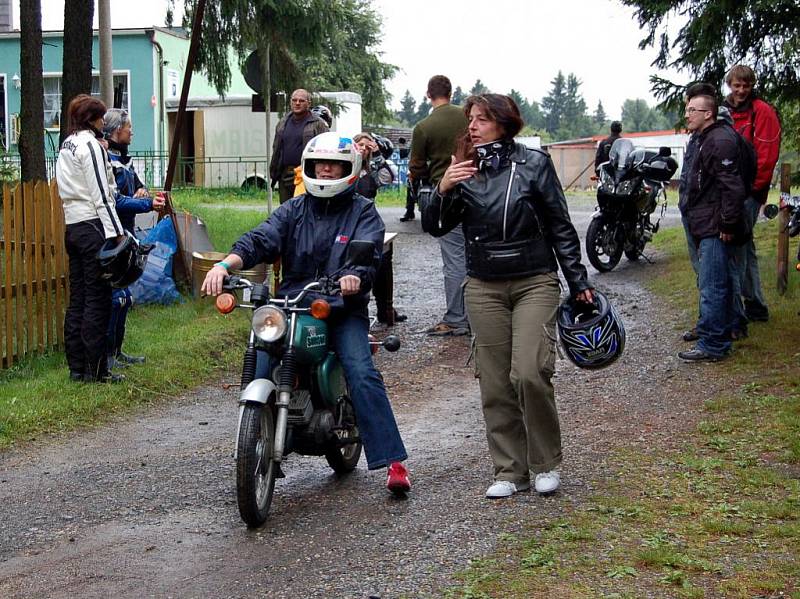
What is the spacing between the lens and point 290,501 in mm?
6246

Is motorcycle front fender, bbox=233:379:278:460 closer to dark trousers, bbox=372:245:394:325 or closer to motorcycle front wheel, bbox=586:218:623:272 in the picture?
dark trousers, bbox=372:245:394:325

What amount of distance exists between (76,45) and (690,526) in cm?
1057

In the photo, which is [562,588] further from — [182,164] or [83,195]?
[182,164]

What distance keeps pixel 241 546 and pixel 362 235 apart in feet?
5.69

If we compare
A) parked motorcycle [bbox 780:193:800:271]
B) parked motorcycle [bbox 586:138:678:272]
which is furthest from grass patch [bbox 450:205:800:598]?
parked motorcycle [bbox 586:138:678:272]

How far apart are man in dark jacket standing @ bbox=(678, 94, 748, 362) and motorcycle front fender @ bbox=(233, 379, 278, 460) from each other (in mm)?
4697

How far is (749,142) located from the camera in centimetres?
966

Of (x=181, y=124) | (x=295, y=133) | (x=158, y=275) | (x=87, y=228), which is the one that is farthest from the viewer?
(x=181, y=124)

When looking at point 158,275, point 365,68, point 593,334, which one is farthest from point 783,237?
point 365,68

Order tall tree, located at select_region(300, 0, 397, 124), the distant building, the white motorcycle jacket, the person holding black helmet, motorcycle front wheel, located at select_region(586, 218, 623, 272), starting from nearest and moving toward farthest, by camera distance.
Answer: the white motorcycle jacket < the person holding black helmet < motorcycle front wheel, located at select_region(586, 218, 623, 272) < the distant building < tall tree, located at select_region(300, 0, 397, 124)

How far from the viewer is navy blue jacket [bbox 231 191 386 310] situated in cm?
621

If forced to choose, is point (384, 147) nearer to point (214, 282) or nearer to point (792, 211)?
point (792, 211)

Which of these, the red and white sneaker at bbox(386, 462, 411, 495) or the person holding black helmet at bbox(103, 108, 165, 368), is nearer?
the red and white sneaker at bbox(386, 462, 411, 495)

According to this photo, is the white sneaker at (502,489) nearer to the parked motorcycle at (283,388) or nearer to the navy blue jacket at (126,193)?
the parked motorcycle at (283,388)
